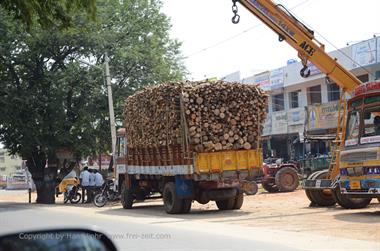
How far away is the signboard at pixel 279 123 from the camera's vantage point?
40.2 m

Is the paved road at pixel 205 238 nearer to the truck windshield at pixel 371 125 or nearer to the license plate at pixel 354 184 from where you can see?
the license plate at pixel 354 184

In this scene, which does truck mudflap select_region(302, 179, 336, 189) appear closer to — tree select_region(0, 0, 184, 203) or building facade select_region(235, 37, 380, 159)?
tree select_region(0, 0, 184, 203)

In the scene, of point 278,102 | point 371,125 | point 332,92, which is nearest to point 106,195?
point 371,125

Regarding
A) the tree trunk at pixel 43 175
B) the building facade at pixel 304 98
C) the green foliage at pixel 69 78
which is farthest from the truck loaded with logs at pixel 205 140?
the building facade at pixel 304 98

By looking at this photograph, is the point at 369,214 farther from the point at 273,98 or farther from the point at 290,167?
the point at 273,98

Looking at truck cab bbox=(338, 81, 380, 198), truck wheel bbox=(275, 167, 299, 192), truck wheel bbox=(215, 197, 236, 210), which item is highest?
truck cab bbox=(338, 81, 380, 198)

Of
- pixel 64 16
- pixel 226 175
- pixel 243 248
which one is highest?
Answer: pixel 64 16

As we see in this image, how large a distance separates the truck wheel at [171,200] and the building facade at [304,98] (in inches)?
585

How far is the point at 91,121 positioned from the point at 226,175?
42.7 feet

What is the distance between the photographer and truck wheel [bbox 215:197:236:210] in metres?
18.2

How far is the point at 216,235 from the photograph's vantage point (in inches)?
459

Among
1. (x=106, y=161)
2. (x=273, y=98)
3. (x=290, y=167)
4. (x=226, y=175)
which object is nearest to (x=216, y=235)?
(x=226, y=175)

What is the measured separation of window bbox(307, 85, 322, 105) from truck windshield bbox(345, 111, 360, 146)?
2276cm

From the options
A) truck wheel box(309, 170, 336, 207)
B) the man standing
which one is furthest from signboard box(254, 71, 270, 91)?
truck wheel box(309, 170, 336, 207)
